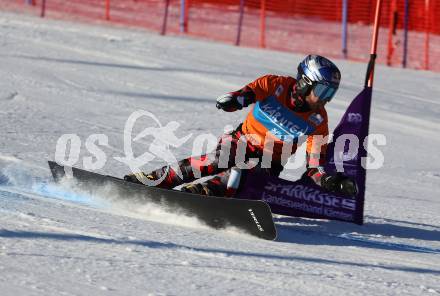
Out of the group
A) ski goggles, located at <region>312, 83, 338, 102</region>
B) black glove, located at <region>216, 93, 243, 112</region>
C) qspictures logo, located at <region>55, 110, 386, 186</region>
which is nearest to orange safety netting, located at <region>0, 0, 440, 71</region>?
qspictures logo, located at <region>55, 110, 386, 186</region>

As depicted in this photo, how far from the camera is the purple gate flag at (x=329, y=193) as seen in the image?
697 centimetres

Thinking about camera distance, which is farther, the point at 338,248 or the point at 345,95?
the point at 345,95

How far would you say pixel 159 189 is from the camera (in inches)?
267

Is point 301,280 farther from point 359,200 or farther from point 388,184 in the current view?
point 388,184

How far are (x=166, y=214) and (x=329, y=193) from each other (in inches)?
48.8

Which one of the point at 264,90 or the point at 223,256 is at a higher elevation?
the point at 264,90

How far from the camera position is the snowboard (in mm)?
6383

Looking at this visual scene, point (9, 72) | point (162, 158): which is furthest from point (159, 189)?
point (9, 72)

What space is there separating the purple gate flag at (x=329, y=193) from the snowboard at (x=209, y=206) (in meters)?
0.46

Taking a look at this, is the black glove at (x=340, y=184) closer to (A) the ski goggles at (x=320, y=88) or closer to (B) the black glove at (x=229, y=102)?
(A) the ski goggles at (x=320, y=88)

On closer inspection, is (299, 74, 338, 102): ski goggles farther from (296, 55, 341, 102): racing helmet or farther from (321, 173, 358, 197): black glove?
(321, 173, 358, 197): black glove

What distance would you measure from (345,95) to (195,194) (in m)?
8.05

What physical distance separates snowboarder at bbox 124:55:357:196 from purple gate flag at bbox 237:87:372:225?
0.32 ft

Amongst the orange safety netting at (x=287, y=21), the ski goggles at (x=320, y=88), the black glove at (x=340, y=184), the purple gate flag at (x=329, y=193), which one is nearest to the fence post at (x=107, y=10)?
the orange safety netting at (x=287, y=21)
